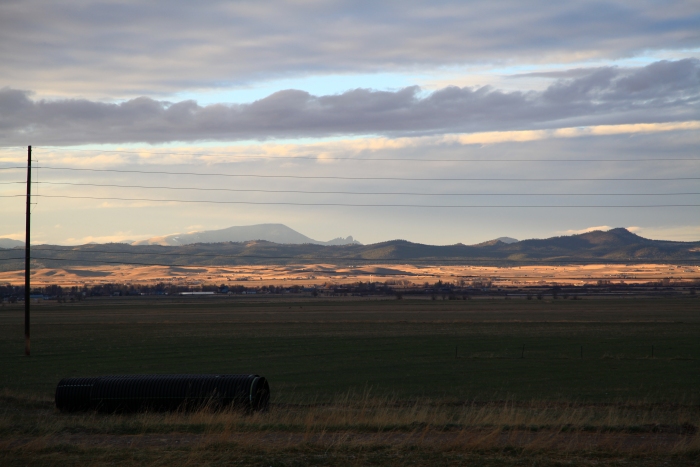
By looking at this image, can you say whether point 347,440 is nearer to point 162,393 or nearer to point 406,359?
point 162,393

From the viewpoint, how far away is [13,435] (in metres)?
12.7

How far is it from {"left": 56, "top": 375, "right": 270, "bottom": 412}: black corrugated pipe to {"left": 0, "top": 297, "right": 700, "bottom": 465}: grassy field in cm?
84

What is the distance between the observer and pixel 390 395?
2491 centimetres

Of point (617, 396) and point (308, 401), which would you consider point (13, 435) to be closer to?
point (308, 401)

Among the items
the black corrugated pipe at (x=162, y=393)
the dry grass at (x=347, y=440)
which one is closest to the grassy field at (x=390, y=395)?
the dry grass at (x=347, y=440)

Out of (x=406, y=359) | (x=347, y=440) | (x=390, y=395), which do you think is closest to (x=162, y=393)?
(x=347, y=440)

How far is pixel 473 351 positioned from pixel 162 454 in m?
34.5

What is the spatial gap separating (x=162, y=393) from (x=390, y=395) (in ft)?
31.4

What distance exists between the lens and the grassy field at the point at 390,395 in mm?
11094

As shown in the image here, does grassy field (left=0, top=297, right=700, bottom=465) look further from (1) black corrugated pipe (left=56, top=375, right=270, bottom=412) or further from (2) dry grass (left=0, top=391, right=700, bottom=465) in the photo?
(1) black corrugated pipe (left=56, top=375, right=270, bottom=412)

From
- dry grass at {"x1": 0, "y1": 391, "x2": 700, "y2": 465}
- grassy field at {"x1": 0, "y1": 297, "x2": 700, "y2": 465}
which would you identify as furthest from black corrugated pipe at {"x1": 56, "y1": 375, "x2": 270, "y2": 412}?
dry grass at {"x1": 0, "y1": 391, "x2": 700, "y2": 465}

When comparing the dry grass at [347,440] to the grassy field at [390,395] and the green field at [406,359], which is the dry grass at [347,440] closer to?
the grassy field at [390,395]

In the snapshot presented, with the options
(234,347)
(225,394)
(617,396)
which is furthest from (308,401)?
(234,347)

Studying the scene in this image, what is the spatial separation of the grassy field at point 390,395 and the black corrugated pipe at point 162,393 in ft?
2.77
